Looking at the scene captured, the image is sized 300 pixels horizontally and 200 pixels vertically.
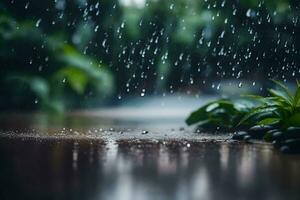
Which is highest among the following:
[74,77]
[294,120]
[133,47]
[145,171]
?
[133,47]

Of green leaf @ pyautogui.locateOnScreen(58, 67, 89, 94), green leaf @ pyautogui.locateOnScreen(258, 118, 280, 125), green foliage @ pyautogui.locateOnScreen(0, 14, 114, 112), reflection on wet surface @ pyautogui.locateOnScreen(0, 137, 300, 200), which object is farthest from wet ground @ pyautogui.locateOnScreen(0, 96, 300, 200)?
green leaf @ pyautogui.locateOnScreen(58, 67, 89, 94)

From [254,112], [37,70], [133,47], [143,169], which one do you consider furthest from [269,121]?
[133,47]

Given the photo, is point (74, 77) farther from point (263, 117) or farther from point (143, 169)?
point (143, 169)

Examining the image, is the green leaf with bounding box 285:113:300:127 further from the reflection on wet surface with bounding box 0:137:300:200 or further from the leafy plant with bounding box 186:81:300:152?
the reflection on wet surface with bounding box 0:137:300:200

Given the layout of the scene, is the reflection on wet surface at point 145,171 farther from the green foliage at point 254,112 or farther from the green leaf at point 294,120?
the green foliage at point 254,112

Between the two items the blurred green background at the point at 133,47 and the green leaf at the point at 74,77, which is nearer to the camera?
the blurred green background at the point at 133,47

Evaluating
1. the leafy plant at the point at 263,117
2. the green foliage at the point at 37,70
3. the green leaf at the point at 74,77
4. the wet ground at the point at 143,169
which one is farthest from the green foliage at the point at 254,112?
the green leaf at the point at 74,77

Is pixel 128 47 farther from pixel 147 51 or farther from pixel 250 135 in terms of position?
pixel 250 135
